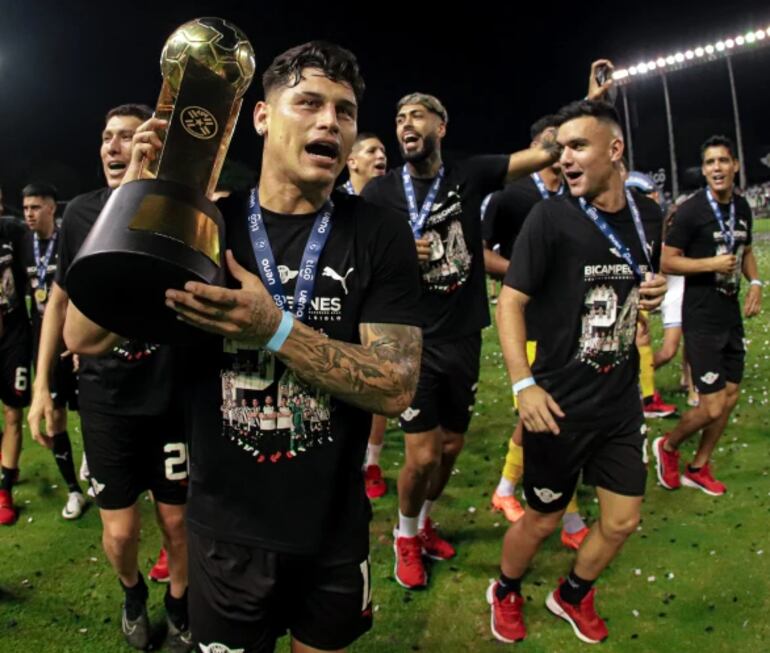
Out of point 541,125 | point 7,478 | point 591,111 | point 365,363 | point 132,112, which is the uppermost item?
point 132,112

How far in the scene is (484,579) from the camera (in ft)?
13.4

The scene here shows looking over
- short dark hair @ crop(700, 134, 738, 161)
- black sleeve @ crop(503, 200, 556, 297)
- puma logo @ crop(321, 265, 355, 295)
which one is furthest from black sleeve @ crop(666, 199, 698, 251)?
puma logo @ crop(321, 265, 355, 295)

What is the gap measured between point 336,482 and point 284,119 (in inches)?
42.8

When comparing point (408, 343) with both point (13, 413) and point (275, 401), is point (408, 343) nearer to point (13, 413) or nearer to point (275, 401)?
point (275, 401)

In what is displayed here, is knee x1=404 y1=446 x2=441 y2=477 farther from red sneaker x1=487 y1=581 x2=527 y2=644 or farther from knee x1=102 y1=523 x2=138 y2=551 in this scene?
knee x1=102 y1=523 x2=138 y2=551

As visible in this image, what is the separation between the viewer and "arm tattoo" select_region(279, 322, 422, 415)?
5.77ft

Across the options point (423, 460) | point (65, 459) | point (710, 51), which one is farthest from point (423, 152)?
point (710, 51)

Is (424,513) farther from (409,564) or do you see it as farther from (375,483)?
(375,483)

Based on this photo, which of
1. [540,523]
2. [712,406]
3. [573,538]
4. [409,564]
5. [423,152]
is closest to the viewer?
[540,523]

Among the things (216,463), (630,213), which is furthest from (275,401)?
(630,213)

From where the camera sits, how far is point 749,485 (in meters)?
5.29

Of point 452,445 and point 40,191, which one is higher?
point 40,191

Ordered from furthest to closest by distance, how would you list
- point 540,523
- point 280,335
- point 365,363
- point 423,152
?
point 423,152 → point 540,523 → point 365,363 → point 280,335

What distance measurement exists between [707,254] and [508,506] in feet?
8.44
